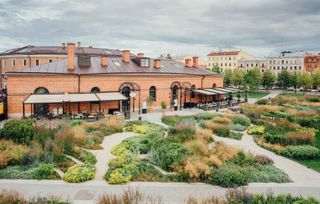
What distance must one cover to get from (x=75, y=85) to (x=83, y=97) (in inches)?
92.7

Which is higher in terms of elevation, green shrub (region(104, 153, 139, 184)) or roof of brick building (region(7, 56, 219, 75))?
roof of brick building (region(7, 56, 219, 75))

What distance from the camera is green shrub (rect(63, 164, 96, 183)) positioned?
9273mm

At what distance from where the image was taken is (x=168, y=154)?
11.1m

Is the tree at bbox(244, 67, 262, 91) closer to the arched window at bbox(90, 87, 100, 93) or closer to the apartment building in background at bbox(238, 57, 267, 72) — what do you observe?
the apartment building in background at bbox(238, 57, 267, 72)

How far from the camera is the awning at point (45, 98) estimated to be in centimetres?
2014

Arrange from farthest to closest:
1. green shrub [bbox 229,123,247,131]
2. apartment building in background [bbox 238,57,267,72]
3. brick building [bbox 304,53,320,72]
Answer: apartment building in background [bbox 238,57,267,72]
brick building [bbox 304,53,320,72]
green shrub [bbox 229,123,247,131]

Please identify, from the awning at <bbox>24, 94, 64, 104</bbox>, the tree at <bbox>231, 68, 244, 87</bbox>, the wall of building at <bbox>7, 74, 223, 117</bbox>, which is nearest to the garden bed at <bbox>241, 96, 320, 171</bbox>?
the wall of building at <bbox>7, 74, 223, 117</bbox>

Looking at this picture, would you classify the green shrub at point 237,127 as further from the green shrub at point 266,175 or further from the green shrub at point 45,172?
the green shrub at point 45,172

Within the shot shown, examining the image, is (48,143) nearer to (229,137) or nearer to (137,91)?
(229,137)

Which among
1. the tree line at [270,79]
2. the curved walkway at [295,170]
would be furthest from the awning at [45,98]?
the tree line at [270,79]

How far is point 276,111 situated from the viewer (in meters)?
26.1

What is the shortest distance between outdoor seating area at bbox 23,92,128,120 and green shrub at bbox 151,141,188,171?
11089 mm

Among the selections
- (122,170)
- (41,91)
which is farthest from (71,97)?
(122,170)

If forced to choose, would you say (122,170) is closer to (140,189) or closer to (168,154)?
(140,189)
